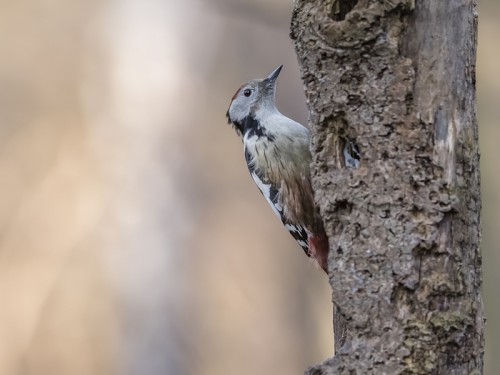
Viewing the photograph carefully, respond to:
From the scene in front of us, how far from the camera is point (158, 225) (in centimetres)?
603

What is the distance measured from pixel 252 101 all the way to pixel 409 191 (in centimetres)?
156

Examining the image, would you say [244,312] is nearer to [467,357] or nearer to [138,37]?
[138,37]

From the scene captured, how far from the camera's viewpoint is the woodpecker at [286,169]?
3.40 meters

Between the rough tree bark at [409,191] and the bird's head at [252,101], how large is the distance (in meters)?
1.31

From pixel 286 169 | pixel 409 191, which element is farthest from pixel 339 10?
pixel 286 169

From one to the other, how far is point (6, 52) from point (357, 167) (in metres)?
5.25

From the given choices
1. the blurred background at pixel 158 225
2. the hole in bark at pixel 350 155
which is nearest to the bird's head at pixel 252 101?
the hole in bark at pixel 350 155

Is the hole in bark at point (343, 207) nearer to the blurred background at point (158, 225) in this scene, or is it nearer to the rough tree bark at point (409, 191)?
the rough tree bark at point (409, 191)

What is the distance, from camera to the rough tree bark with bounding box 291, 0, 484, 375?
2.37 metres

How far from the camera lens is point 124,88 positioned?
6.21 metres

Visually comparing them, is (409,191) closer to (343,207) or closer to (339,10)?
(343,207)

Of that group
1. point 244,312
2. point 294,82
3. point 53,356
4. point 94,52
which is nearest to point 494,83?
point 294,82

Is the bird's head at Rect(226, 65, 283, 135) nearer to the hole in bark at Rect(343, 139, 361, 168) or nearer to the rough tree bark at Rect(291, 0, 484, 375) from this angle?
the hole in bark at Rect(343, 139, 361, 168)

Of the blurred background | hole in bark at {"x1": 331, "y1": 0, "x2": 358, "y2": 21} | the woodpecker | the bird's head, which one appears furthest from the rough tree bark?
the blurred background
